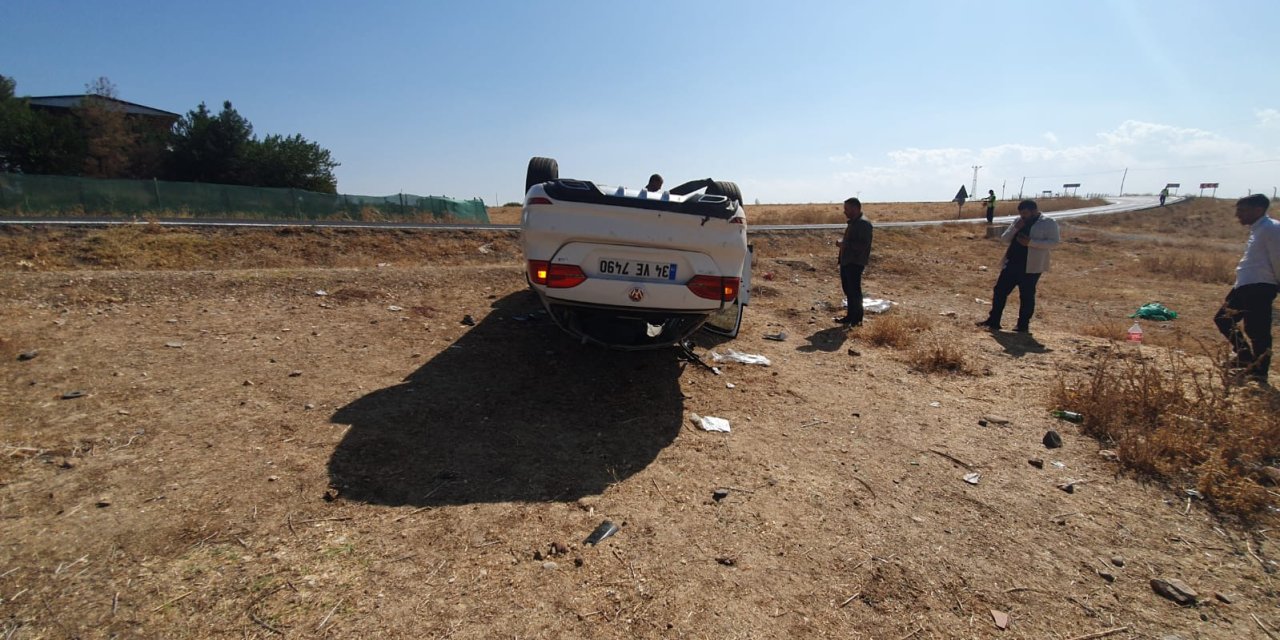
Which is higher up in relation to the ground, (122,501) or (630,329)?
(630,329)

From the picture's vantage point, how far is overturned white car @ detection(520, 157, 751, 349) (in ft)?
11.5

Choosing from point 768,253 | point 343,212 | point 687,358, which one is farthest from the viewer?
point 343,212

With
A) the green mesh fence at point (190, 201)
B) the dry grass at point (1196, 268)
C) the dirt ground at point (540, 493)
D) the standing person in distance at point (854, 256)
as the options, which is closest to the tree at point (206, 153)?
the green mesh fence at point (190, 201)

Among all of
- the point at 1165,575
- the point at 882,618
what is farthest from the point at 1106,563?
the point at 882,618

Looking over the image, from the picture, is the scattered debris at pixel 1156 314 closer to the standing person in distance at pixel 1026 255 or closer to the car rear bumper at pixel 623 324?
the standing person in distance at pixel 1026 255

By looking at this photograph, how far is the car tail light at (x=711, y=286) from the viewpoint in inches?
145

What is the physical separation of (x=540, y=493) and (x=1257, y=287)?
635cm

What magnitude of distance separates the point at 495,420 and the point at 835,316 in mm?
5590

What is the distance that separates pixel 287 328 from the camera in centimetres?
514

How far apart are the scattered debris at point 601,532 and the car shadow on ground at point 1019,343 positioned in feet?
17.1

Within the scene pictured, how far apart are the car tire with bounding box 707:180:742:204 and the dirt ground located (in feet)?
5.18

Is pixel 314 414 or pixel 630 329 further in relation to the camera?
pixel 630 329

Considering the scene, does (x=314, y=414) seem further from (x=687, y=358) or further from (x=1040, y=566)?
(x=1040, y=566)

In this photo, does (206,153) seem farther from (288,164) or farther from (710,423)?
(710,423)
